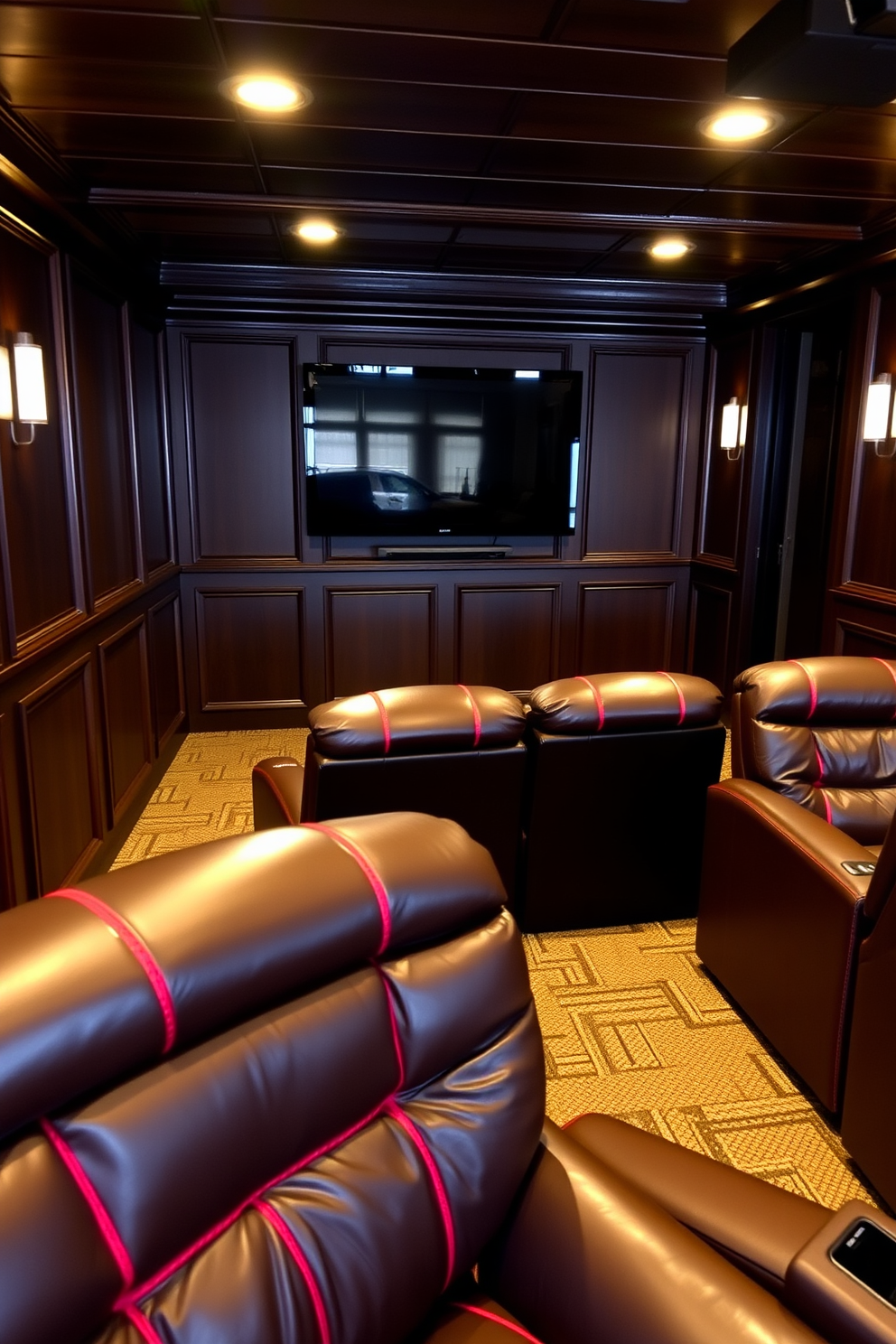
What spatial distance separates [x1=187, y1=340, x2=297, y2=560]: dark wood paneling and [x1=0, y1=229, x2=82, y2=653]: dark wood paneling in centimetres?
167

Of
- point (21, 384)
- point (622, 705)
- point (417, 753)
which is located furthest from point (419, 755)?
point (21, 384)

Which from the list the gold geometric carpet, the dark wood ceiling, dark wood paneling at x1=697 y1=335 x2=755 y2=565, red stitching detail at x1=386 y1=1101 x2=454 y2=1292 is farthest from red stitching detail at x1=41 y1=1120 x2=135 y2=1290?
dark wood paneling at x1=697 y1=335 x2=755 y2=565

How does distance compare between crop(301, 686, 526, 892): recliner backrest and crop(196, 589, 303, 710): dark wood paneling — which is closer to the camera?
crop(301, 686, 526, 892): recliner backrest

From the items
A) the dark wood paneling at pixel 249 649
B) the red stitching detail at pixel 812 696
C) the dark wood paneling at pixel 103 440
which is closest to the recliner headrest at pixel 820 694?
the red stitching detail at pixel 812 696

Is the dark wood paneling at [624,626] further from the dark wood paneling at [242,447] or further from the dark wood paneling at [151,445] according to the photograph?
the dark wood paneling at [151,445]

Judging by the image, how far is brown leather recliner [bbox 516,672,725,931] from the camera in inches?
83.5

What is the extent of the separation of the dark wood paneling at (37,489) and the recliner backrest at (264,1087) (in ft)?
5.46

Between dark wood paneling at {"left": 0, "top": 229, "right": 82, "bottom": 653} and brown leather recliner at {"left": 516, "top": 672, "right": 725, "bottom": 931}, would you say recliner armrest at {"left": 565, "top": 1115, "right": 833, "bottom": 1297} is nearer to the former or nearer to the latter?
brown leather recliner at {"left": 516, "top": 672, "right": 725, "bottom": 931}

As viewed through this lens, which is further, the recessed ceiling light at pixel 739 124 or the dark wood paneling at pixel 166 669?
the dark wood paneling at pixel 166 669

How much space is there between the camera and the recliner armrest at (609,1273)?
2.65ft

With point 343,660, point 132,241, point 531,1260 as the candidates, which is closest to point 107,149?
point 132,241

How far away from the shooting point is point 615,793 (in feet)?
7.29

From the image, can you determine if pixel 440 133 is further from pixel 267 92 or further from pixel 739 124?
pixel 739 124

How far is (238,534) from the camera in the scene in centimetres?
446
